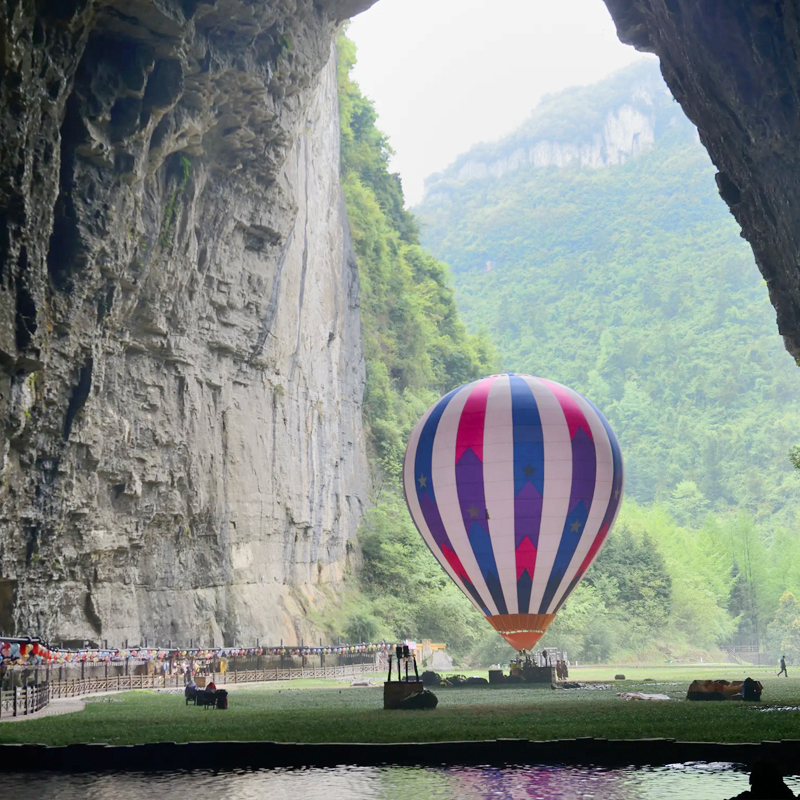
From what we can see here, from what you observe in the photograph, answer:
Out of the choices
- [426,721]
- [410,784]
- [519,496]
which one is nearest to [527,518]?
[519,496]

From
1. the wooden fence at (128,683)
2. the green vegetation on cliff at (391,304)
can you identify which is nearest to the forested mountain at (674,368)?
the green vegetation on cliff at (391,304)

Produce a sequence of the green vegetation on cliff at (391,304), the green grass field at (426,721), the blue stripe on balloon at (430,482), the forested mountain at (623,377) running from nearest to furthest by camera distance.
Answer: the green grass field at (426,721) < the blue stripe on balloon at (430,482) < the forested mountain at (623,377) < the green vegetation on cliff at (391,304)

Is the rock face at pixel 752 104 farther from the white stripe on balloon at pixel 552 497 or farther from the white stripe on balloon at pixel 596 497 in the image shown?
the white stripe on balloon at pixel 596 497

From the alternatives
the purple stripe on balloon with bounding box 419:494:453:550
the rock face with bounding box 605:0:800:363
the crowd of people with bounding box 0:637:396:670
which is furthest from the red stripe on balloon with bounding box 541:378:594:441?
the crowd of people with bounding box 0:637:396:670

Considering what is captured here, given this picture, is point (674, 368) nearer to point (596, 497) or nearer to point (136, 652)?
point (596, 497)

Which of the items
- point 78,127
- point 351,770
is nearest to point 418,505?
point 78,127

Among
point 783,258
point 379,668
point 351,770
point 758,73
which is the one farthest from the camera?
point 379,668

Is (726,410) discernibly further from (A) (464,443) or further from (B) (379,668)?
(A) (464,443)
